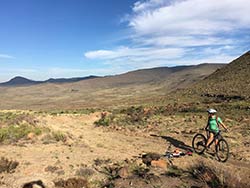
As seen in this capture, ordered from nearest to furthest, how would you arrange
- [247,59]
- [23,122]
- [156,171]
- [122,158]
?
[156,171] < [122,158] < [23,122] < [247,59]

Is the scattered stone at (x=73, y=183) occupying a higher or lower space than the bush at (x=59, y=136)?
lower

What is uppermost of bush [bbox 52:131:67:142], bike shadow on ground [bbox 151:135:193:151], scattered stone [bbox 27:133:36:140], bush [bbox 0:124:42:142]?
bush [bbox 0:124:42:142]

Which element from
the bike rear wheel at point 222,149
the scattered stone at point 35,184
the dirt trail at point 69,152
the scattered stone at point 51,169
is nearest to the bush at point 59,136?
the dirt trail at point 69,152

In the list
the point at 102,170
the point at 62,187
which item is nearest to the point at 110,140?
the point at 102,170

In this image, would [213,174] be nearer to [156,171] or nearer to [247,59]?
[156,171]

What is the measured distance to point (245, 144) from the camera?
41.5 ft

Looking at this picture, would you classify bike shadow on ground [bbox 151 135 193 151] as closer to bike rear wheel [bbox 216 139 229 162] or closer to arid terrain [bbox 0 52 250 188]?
arid terrain [bbox 0 52 250 188]

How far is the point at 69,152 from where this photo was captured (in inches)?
466

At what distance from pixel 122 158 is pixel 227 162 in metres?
3.56

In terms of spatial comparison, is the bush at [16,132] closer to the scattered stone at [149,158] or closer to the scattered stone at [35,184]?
the scattered stone at [35,184]

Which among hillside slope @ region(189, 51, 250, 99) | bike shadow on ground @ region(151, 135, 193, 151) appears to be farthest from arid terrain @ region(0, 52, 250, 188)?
hillside slope @ region(189, 51, 250, 99)

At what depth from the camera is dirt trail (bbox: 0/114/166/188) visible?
9.07 meters

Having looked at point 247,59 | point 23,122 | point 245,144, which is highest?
point 247,59

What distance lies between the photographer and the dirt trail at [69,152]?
29.8 ft
